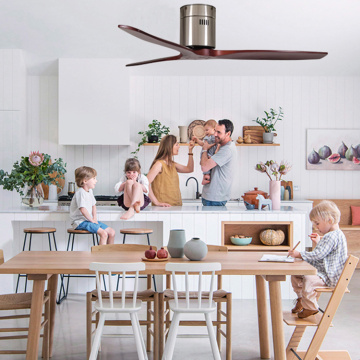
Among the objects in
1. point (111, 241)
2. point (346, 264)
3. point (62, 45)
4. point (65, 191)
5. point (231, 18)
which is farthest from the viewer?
point (65, 191)

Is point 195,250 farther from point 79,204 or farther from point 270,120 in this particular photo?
point 270,120

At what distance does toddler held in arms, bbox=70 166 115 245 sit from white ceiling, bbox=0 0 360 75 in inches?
89.2

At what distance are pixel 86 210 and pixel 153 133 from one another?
282 centimetres

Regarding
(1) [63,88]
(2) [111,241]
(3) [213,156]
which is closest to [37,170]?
(2) [111,241]

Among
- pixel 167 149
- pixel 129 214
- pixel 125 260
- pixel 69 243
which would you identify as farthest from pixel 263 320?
pixel 69 243

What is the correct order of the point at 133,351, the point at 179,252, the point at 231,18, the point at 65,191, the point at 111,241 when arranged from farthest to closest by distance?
the point at 65,191
the point at 231,18
the point at 111,241
the point at 133,351
the point at 179,252

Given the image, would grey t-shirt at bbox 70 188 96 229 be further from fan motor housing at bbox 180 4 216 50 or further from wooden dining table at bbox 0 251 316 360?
fan motor housing at bbox 180 4 216 50

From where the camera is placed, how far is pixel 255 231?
5852mm

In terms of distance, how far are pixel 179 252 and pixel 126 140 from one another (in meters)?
4.00

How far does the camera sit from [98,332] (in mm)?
3508

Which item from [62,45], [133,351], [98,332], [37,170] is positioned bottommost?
[133,351]

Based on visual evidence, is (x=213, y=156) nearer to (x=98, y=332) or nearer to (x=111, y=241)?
(x=111, y=241)

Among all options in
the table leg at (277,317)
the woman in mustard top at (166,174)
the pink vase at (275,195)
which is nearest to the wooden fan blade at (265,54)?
the table leg at (277,317)

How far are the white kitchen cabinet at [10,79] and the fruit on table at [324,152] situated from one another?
3991mm
